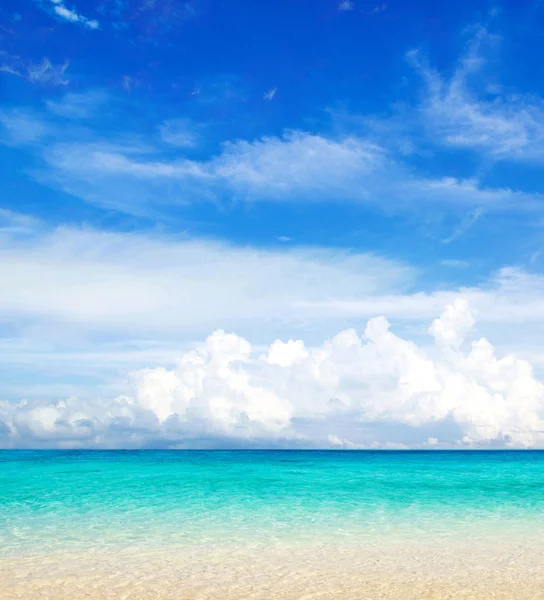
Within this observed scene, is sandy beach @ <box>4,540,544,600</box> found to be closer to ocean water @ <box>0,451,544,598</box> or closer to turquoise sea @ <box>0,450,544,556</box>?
ocean water @ <box>0,451,544,598</box>

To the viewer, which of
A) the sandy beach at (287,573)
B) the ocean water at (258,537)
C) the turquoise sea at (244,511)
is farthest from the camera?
the turquoise sea at (244,511)

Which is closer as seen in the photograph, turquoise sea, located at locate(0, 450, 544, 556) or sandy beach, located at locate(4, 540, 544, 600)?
sandy beach, located at locate(4, 540, 544, 600)

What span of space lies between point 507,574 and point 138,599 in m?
7.66

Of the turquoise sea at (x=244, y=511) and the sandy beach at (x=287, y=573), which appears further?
the turquoise sea at (x=244, y=511)

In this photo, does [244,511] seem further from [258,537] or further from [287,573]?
[287,573]

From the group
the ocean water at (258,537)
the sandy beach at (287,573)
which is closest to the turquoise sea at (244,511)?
the ocean water at (258,537)

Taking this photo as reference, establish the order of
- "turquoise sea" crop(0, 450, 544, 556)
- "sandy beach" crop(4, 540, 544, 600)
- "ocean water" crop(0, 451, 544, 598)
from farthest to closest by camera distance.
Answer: "turquoise sea" crop(0, 450, 544, 556)
"ocean water" crop(0, 451, 544, 598)
"sandy beach" crop(4, 540, 544, 600)

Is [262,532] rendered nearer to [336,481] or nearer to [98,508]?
[98,508]

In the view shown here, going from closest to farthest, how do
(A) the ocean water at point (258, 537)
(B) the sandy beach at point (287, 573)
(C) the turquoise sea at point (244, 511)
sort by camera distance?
1. (B) the sandy beach at point (287, 573)
2. (A) the ocean water at point (258, 537)
3. (C) the turquoise sea at point (244, 511)

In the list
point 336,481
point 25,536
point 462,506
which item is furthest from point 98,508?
point 336,481

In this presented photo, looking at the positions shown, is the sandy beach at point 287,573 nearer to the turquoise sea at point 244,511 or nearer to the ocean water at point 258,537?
the ocean water at point 258,537

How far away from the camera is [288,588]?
38.1 feet

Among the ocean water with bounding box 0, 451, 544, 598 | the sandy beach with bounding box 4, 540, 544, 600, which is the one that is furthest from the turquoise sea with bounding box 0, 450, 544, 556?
the sandy beach with bounding box 4, 540, 544, 600

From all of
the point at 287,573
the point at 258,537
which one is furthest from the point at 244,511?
the point at 287,573
